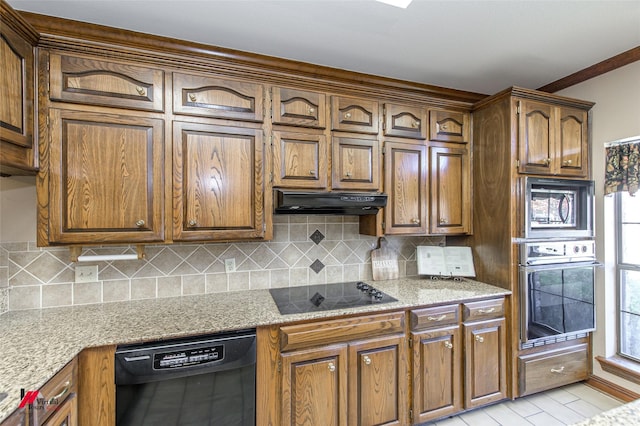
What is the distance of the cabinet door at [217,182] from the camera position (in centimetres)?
172

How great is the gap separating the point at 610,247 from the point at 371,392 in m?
2.23

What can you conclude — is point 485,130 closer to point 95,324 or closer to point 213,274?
point 213,274

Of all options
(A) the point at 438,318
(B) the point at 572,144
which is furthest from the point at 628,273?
(A) the point at 438,318

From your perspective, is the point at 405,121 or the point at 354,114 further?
the point at 405,121

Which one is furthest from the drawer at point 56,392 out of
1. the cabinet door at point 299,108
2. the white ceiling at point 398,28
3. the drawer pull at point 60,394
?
the white ceiling at point 398,28

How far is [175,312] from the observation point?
5.55ft

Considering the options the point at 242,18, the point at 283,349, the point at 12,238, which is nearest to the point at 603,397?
the point at 283,349

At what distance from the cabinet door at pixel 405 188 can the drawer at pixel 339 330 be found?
655 millimetres

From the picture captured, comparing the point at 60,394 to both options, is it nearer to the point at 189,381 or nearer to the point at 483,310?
the point at 189,381

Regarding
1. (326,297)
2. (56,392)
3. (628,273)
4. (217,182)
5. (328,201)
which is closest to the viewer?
(56,392)

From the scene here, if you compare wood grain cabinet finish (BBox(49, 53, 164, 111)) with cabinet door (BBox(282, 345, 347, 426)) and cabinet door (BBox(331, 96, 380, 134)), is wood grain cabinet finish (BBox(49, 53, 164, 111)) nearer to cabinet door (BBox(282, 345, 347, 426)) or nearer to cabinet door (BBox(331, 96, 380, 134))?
cabinet door (BBox(331, 96, 380, 134))

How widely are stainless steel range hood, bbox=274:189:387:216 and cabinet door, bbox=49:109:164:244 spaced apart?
713 mm

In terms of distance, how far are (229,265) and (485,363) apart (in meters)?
1.97

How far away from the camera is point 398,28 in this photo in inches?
69.1
